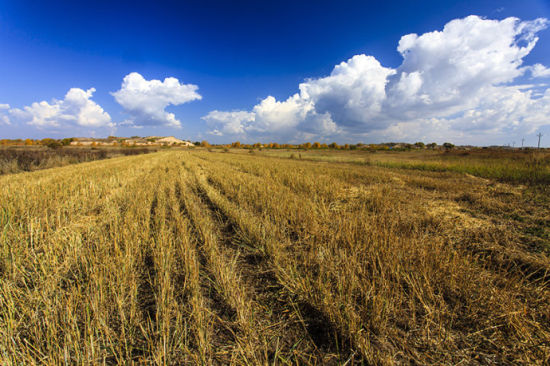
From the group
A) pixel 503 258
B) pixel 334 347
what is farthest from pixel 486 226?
pixel 334 347

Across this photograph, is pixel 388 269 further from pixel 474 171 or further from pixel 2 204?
pixel 474 171

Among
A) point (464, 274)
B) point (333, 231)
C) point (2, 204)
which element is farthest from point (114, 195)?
point (464, 274)

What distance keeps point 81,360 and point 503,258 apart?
494 cm

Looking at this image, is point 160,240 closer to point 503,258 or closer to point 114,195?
point 114,195

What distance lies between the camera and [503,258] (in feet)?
9.20

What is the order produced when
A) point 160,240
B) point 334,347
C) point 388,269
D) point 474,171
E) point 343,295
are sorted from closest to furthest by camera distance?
point 334,347 < point 343,295 < point 388,269 < point 160,240 < point 474,171

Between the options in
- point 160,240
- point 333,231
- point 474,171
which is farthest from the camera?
point 474,171

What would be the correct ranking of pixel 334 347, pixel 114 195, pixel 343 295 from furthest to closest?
pixel 114 195 < pixel 343 295 < pixel 334 347

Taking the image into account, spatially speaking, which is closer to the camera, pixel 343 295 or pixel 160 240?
pixel 343 295

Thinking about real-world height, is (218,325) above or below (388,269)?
below

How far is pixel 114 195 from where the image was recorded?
6.11m

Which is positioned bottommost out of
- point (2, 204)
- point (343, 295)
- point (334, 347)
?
point (334, 347)

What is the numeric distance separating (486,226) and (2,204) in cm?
1065

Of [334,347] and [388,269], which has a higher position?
[388,269]
